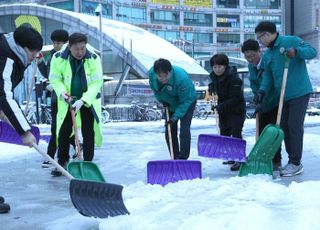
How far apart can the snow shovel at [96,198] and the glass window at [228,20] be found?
86922 mm

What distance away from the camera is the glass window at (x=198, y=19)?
285 ft

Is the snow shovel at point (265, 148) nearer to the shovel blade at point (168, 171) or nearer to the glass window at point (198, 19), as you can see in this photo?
the shovel blade at point (168, 171)

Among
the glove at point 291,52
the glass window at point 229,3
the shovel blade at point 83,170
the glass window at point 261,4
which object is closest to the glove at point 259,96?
the glove at point 291,52

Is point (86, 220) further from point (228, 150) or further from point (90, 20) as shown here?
point (90, 20)

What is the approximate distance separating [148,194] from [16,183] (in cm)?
183

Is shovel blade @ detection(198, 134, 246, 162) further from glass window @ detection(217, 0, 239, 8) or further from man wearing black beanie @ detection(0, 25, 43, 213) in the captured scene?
glass window @ detection(217, 0, 239, 8)

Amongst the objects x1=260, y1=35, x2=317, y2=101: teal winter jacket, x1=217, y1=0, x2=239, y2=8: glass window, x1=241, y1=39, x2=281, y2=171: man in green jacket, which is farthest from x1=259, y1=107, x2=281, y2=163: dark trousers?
x1=217, y1=0, x2=239, y2=8: glass window

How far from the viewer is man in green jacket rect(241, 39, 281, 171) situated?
5.90 m

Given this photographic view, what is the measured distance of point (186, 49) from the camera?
271 ft

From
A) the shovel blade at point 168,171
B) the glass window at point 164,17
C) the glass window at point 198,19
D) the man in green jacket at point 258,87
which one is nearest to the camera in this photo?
the shovel blade at point 168,171

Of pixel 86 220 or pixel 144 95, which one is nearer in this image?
pixel 86 220

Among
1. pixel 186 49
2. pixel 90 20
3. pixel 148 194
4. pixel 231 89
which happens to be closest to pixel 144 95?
pixel 90 20

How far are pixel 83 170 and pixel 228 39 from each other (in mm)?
86349

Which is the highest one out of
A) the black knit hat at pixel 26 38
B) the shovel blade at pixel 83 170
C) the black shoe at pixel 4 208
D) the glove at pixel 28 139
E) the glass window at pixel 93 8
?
the glass window at pixel 93 8
